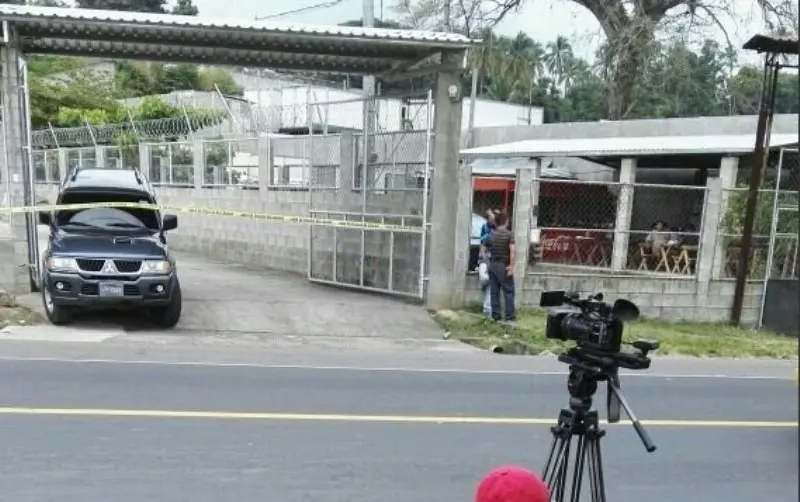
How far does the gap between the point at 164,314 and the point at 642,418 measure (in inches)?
256

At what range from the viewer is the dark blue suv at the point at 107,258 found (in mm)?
9336

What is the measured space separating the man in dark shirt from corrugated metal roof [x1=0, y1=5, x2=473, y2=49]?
2908mm

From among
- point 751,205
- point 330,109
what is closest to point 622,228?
point 751,205

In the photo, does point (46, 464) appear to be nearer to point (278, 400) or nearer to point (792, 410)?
point (278, 400)

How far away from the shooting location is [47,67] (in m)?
38.8

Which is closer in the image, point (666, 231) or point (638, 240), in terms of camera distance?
point (666, 231)

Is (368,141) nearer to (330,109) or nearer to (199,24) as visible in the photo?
(199,24)

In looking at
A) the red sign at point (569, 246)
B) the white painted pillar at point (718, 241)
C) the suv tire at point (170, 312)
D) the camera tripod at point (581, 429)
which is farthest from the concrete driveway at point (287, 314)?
the camera tripod at point (581, 429)

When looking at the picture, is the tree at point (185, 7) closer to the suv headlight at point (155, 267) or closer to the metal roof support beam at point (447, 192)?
the metal roof support beam at point (447, 192)

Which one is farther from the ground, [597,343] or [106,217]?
[597,343]


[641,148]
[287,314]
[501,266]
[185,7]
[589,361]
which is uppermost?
[185,7]

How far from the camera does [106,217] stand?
34.0 feet

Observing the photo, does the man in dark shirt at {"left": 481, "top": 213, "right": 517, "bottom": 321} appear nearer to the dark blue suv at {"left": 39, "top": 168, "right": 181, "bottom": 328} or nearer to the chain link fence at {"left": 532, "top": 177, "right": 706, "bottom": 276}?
the chain link fence at {"left": 532, "top": 177, "right": 706, "bottom": 276}

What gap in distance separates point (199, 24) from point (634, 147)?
33.2 ft
